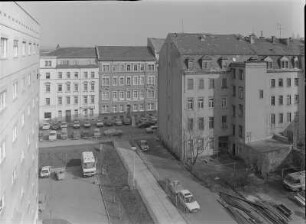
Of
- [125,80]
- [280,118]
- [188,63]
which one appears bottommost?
[280,118]

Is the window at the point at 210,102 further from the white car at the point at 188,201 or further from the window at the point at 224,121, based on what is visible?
the white car at the point at 188,201

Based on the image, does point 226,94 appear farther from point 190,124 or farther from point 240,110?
point 190,124

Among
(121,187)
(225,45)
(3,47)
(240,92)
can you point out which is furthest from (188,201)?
(225,45)

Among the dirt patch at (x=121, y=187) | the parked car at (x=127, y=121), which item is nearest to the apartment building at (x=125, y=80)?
the parked car at (x=127, y=121)

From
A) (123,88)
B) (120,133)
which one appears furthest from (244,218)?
(123,88)

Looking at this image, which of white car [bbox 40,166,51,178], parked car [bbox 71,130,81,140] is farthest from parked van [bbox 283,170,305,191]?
parked car [bbox 71,130,81,140]

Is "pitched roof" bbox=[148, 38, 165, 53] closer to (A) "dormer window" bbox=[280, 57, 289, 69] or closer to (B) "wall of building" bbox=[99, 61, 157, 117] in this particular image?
(B) "wall of building" bbox=[99, 61, 157, 117]
